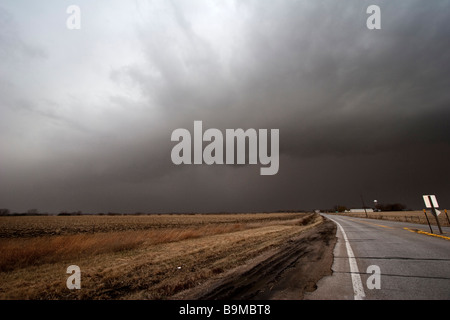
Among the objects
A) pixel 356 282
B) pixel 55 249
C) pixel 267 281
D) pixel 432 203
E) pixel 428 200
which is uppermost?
pixel 428 200

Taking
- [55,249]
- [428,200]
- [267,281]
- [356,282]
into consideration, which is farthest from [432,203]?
[55,249]

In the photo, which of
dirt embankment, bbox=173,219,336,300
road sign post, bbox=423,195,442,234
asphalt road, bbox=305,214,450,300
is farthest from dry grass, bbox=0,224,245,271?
road sign post, bbox=423,195,442,234

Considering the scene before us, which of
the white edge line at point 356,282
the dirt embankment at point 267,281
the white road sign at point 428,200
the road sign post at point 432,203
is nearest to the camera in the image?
the white edge line at point 356,282

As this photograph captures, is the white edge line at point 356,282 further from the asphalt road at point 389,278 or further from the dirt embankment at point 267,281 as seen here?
the dirt embankment at point 267,281

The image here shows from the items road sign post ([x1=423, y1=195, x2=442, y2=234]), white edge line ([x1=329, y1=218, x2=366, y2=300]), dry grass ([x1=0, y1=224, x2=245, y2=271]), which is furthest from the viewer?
road sign post ([x1=423, y1=195, x2=442, y2=234])

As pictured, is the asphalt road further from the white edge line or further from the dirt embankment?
the dirt embankment

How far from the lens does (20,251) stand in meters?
10.9

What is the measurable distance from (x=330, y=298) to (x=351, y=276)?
68.3 inches

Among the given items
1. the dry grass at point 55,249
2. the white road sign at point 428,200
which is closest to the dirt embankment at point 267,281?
the dry grass at point 55,249

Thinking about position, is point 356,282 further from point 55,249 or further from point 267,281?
point 55,249

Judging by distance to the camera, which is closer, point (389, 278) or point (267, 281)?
point (389, 278)

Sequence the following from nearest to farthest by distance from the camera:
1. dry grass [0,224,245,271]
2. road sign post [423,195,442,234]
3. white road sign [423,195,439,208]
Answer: dry grass [0,224,245,271], road sign post [423,195,442,234], white road sign [423,195,439,208]
